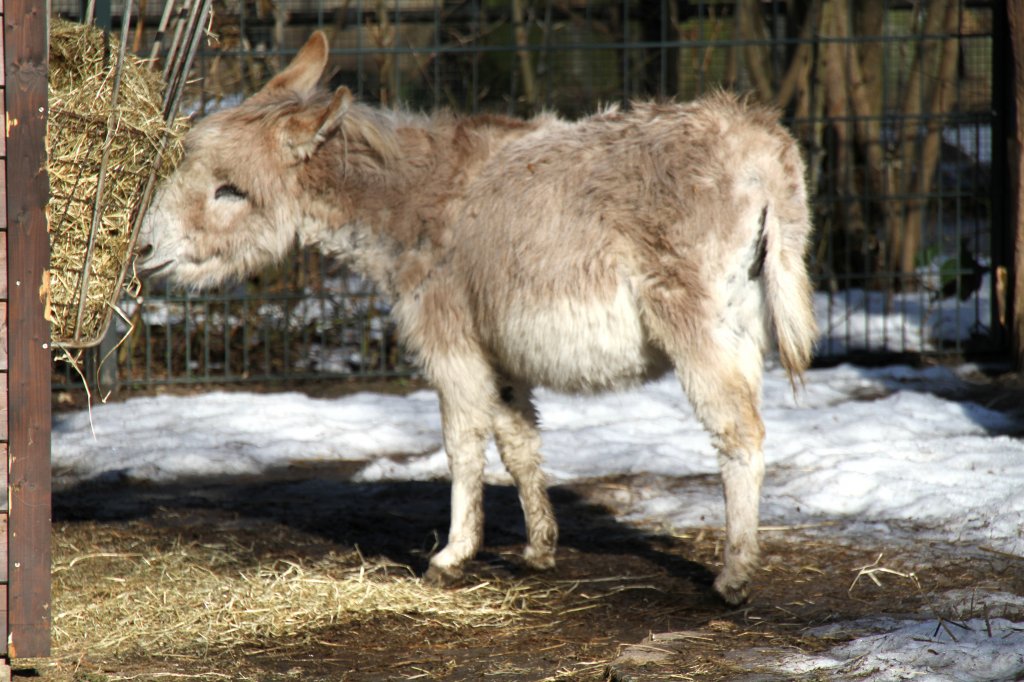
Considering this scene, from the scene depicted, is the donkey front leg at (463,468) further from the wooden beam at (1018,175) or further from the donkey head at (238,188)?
the wooden beam at (1018,175)

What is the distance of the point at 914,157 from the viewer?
Result: 916cm

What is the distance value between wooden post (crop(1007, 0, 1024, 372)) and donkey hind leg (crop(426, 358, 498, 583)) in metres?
4.41

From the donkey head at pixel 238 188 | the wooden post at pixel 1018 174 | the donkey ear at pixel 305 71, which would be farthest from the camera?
the wooden post at pixel 1018 174

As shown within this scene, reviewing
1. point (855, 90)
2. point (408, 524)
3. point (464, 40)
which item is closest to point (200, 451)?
point (408, 524)

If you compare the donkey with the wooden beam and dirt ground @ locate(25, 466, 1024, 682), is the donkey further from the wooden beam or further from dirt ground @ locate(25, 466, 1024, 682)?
the wooden beam

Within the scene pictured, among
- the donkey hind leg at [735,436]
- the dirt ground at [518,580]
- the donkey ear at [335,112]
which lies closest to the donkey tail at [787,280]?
the donkey hind leg at [735,436]

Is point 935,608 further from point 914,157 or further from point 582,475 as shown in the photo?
point 914,157

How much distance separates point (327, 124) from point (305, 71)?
480 millimetres

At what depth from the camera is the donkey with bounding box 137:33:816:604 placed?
3.96 meters

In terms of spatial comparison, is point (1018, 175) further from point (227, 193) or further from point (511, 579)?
point (227, 193)

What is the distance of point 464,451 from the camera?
4414mm

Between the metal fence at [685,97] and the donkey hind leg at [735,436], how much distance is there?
3995mm

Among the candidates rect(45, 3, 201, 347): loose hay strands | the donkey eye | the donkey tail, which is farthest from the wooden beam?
rect(45, 3, 201, 347): loose hay strands

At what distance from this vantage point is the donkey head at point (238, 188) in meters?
4.50
